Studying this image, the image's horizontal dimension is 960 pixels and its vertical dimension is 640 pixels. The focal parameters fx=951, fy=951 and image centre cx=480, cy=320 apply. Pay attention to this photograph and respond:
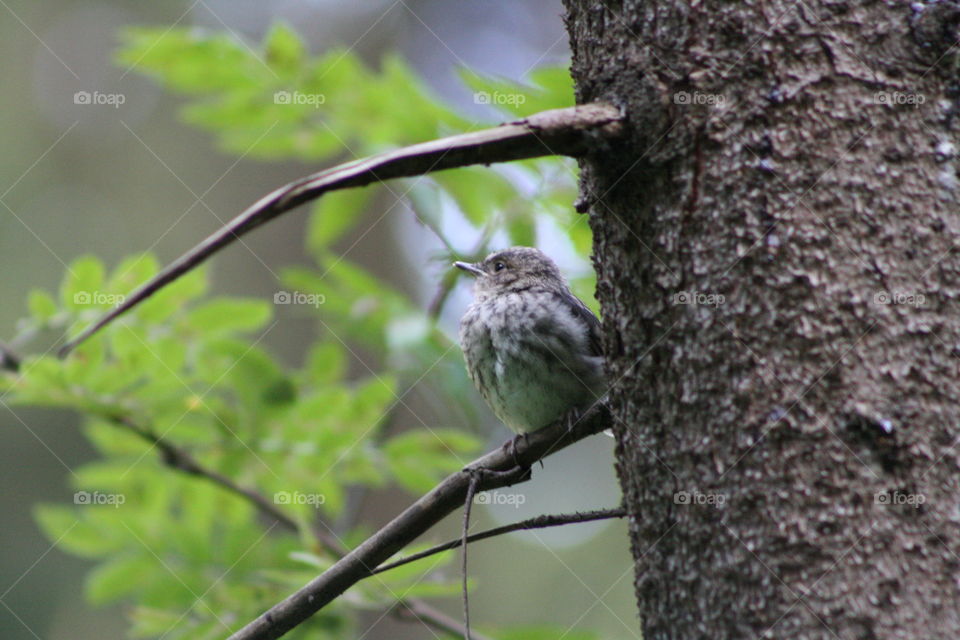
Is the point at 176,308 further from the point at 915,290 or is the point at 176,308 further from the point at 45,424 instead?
the point at 45,424

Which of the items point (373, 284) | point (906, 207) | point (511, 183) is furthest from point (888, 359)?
point (373, 284)

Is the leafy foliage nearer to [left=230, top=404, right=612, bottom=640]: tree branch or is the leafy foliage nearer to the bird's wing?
the bird's wing

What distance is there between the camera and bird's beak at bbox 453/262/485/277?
4827 mm

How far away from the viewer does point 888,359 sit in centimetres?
168

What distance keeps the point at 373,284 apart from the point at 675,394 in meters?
3.10

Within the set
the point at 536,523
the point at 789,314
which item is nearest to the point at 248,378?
the point at 536,523
